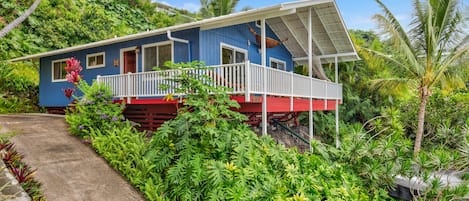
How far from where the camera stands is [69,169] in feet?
21.8

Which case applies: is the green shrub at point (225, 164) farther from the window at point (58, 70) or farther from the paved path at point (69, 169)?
the window at point (58, 70)

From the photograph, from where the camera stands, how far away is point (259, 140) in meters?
7.24

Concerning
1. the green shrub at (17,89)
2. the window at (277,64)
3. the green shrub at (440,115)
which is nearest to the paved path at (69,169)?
the green shrub at (17,89)

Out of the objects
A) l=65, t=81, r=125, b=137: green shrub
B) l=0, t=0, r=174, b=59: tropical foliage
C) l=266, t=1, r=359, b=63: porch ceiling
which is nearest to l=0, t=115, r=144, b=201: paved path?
l=65, t=81, r=125, b=137: green shrub

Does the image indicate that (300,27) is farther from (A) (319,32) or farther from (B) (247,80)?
(B) (247,80)

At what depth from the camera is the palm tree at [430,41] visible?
34.9 ft

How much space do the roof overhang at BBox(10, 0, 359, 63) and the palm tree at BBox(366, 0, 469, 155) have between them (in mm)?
1822

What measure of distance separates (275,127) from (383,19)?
6.05m

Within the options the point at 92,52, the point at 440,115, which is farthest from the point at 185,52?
the point at 440,115

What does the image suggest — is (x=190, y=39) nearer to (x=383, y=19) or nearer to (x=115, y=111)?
(x=115, y=111)

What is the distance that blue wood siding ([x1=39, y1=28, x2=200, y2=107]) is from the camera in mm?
10062

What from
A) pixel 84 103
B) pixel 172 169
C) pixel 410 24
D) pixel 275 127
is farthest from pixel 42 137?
pixel 410 24

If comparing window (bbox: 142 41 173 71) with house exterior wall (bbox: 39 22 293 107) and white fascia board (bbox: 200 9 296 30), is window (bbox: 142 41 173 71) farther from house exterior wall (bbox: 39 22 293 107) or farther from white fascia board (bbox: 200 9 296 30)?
white fascia board (bbox: 200 9 296 30)

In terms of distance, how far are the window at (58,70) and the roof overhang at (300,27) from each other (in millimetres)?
575
